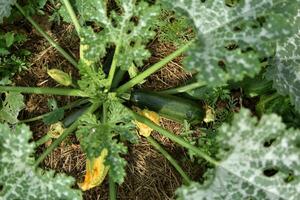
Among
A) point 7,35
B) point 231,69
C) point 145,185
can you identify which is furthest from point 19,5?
point 231,69

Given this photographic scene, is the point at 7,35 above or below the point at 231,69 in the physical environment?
below

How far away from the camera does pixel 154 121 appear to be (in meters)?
3.90

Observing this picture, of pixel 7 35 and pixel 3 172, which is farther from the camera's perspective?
pixel 7 35

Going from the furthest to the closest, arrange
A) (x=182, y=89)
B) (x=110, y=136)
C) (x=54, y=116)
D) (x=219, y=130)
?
(x=182, y=89), (x=54, y=116), (x=110, y=136), (x=219, y=130)

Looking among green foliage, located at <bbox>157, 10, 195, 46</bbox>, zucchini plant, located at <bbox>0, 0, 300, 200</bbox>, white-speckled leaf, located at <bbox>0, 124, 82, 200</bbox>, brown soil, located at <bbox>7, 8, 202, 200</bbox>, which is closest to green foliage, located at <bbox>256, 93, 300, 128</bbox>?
brown soil, located at <bbox>7, 8, 202, 200</bbox>

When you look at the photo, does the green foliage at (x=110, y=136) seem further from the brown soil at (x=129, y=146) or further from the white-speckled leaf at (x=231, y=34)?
the brown soil at (x=129, y=146)

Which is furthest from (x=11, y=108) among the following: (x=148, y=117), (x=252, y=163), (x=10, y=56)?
→ (x=252, y=163)

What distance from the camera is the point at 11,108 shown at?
4.06 meters

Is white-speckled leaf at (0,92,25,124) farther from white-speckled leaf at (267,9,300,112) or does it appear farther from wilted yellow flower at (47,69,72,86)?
white-speckled leaf at (267,9,300,112)

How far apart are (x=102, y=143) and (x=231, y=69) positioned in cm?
79

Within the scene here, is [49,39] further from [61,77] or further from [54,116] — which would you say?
[54,116]

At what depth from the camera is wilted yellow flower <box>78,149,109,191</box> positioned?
12.3 feet

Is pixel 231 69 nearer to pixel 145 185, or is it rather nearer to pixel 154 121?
pixel 154 121

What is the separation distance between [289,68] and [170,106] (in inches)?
33.7
